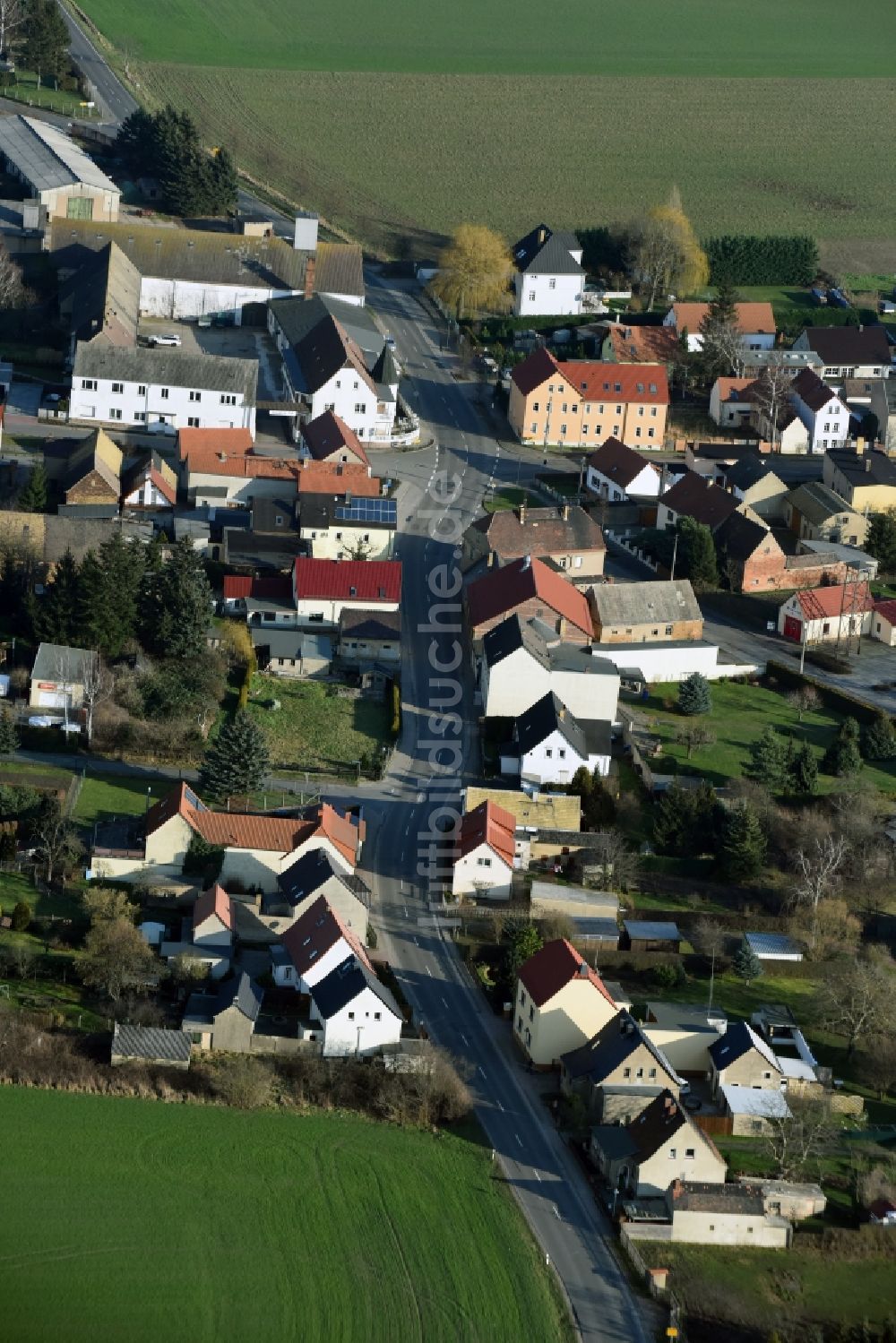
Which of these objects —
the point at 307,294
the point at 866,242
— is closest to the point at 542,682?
the point at 307,294

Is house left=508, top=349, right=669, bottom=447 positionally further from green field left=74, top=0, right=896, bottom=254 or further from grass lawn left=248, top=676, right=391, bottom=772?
grass lawn left=248, top=676, right=391, bottom=772

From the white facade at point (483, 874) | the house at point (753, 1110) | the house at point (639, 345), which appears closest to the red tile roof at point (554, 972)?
the house at point (753, 1110)

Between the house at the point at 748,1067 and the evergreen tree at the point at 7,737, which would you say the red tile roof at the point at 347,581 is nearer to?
the evergreen tree at the point at 7,737

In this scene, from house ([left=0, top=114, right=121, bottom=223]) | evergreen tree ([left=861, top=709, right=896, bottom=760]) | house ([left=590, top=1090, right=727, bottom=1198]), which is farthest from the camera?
house ([left=0, top=114, right=121, bottom=223])

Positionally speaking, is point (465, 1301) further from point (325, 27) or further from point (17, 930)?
point (325, 27)

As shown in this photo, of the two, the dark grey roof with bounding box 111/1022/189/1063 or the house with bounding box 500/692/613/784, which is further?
the house with bounding box 500/692/613/784

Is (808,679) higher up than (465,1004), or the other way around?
(808,679)

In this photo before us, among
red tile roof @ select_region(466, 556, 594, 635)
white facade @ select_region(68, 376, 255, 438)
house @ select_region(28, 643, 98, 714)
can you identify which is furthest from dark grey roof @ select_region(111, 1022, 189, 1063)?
white facade @ select_region(68, 376, 255, 438)
